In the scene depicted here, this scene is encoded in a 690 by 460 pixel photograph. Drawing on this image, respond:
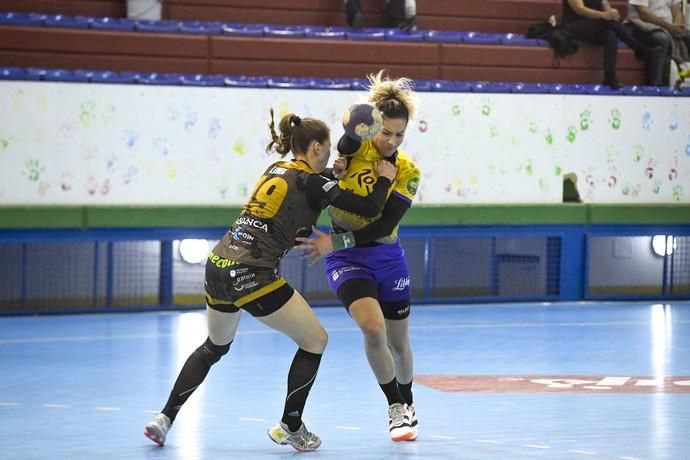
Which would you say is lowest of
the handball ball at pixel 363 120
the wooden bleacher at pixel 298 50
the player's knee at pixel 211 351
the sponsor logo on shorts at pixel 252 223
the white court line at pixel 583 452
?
the white court line at pixel 583 452

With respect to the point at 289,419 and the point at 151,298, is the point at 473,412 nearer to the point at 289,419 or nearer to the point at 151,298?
the point at 289,419

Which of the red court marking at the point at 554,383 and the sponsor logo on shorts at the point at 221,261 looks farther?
the red court marking at the point at 554,383

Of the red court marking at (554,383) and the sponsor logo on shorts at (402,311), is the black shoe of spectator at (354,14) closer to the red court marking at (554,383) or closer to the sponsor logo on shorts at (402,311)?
the red court marking at (554,383)

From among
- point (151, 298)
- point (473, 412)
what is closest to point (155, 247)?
point (151, 298)

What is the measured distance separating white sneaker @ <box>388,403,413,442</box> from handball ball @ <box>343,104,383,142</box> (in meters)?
1.54

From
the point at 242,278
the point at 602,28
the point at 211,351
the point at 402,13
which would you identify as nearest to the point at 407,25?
the point at 402,13

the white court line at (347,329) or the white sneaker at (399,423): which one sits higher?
the white sneaker at (399,423)

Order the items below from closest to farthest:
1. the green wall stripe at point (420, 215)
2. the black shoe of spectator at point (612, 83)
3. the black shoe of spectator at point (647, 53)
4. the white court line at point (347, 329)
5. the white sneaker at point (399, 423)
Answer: the white sneaker at point (399, 423) < the white court line at point (347, 329) < the green wall stripe at point (420, 215) < the black shoe of spectator at point (612, 83) < the black shoe of spectator at point (647, 53)

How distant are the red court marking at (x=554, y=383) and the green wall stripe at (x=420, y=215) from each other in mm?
4413

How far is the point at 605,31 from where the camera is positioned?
14.8m

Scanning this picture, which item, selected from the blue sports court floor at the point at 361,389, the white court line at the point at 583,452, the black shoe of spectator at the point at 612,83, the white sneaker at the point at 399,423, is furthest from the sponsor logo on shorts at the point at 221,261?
the black shoe of spectator at the point at 612,83

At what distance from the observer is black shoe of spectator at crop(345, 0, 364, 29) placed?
14.1 m

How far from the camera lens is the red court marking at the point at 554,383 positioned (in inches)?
328

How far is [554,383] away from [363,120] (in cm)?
338
